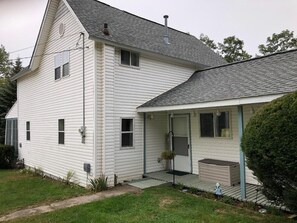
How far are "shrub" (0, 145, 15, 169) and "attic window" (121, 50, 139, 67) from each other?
32.1 ft

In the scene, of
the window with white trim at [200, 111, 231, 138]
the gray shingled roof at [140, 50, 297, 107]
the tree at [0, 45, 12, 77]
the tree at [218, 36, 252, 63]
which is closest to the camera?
the gray shingled roof at [140, 50, 297, 107]

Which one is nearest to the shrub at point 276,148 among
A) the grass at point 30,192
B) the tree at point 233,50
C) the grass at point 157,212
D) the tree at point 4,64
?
the grass at point 157,212

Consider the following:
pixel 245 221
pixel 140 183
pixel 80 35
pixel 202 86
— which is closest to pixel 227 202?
pixel 245 221

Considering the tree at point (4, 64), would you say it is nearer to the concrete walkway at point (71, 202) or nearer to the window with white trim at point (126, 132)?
the window with white trim at point (126, 132)

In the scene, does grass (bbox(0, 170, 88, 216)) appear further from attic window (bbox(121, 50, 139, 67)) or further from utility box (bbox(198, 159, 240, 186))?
attic window (bbox(121, 50, 139, 67))

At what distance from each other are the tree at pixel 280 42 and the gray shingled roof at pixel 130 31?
16.4 m

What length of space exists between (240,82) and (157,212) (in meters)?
4.94

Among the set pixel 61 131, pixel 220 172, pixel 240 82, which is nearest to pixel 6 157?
pixel 61 131

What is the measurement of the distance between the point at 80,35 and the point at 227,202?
292 inches

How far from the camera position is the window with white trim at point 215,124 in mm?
9023

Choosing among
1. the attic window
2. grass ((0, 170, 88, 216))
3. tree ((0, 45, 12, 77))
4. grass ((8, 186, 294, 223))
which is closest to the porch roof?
the attic window

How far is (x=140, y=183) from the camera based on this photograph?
8.88m

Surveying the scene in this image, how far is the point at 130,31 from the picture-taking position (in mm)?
10672

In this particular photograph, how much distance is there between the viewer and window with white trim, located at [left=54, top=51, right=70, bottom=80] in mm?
10500
